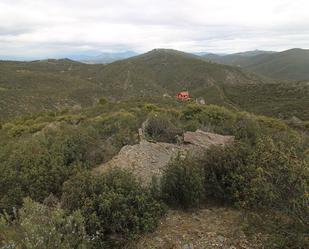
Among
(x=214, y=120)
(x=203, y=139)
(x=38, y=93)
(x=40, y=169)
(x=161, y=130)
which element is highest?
(x=203, y=139)

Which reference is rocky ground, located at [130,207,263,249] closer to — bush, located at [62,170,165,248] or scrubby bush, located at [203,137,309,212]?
bush, located at [62,170,165,248]

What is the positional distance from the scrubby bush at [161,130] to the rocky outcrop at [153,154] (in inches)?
27.7

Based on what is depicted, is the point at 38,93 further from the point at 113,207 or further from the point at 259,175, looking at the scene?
the point at 259,175

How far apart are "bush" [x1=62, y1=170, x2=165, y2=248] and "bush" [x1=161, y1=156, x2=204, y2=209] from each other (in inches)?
19.6

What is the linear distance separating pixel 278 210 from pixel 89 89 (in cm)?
6835

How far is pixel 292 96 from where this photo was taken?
2016 inches

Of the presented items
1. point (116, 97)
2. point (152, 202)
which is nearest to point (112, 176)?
point (152, 202)

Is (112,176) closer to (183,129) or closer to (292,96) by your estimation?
(183,129)

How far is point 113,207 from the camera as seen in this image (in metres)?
5.33

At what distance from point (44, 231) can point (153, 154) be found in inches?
162

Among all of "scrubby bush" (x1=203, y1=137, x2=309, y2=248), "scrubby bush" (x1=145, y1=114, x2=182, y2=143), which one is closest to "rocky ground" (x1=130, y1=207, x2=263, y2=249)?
"scrubby bush" (x1=203, y1=137, x2=309, y2=248)

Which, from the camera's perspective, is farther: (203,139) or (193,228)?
(203,139)

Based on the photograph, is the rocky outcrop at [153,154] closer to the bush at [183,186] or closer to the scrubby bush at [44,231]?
the bush at [183,186]

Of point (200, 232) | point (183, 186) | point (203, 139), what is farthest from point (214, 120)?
point (200, 232)
